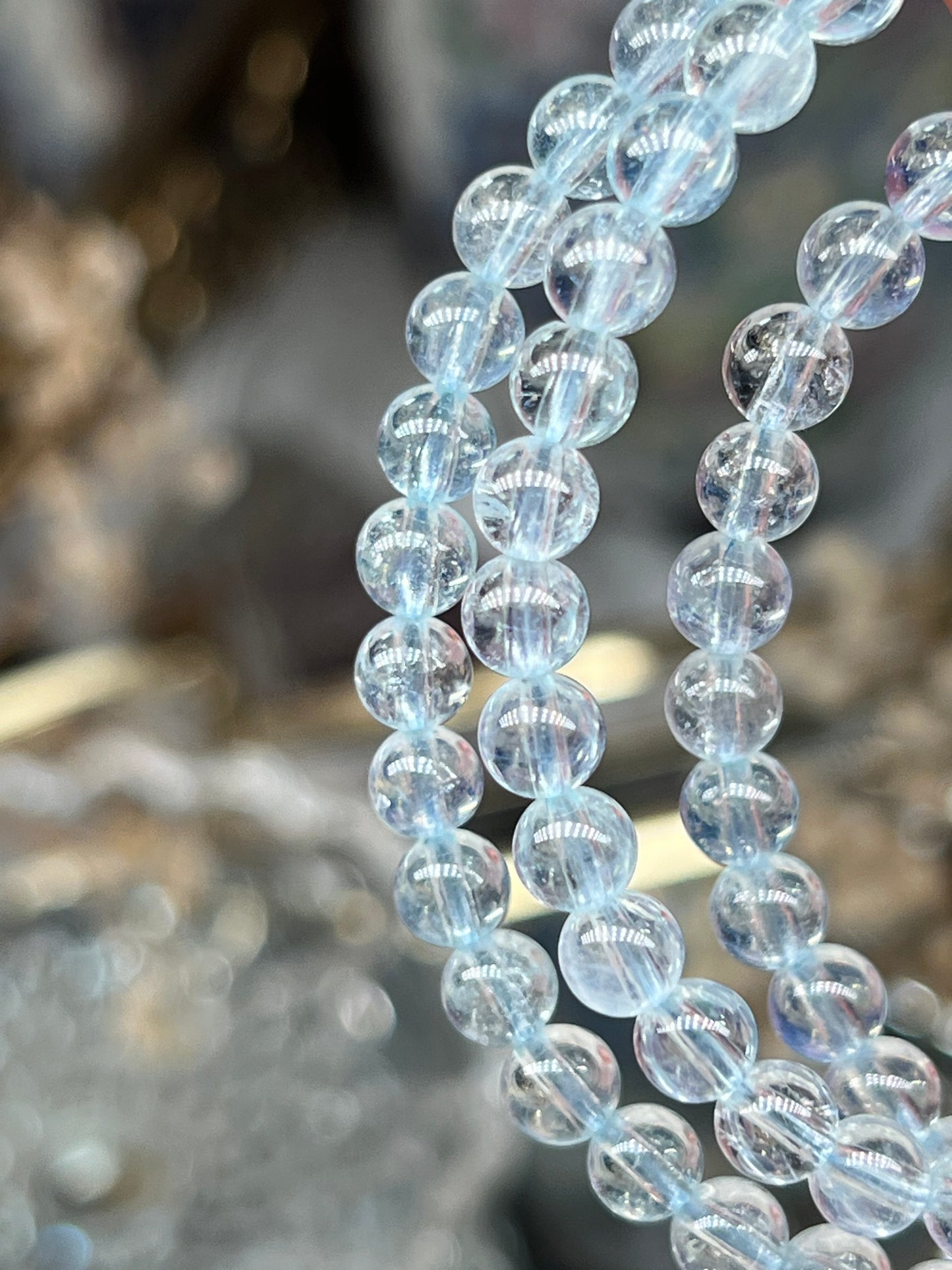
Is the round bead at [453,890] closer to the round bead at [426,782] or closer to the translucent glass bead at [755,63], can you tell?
the round bead at [426,782]

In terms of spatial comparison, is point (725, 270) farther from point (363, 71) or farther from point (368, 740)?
point (368, 740)

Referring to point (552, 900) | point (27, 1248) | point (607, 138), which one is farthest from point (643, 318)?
point (27, 1248)

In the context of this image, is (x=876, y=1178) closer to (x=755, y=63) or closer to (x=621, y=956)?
(x=621, y=956)

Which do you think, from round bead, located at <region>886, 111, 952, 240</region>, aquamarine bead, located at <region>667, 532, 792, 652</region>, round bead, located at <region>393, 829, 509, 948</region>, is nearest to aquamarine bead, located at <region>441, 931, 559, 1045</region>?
round bead, located at <region>393, 829, 509, 948</region>

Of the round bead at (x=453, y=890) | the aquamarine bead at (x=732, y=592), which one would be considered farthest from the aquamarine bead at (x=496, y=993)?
the aquamarine bead at (x=732, y=592)

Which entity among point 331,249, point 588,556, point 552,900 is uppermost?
point 331,249

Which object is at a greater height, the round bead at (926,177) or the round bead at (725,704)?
the round bead at (926,177)
